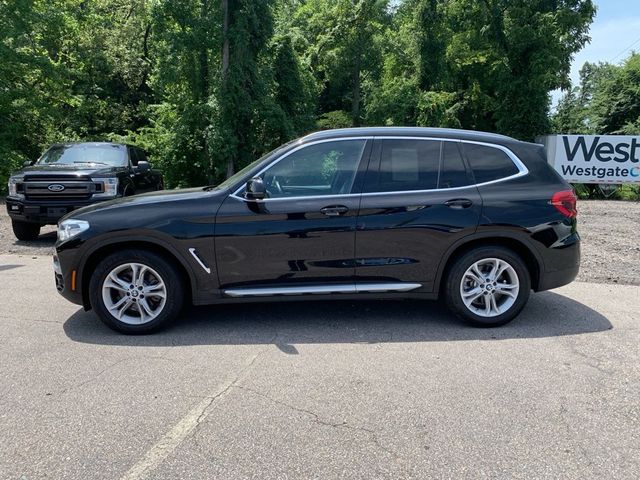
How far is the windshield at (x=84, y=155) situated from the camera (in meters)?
10.1

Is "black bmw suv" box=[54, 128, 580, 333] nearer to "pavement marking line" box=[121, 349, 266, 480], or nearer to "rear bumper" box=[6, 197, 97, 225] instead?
"pavement marking line" box=[121, 349, 266, 480]

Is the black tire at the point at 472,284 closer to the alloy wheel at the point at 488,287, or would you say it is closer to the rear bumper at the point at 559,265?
the alloy wheel at the point at 488,287

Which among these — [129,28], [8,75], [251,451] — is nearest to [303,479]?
[251,451]

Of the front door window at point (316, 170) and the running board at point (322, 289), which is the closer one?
the running board at point (322, 289)

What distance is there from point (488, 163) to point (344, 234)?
62.4 inches

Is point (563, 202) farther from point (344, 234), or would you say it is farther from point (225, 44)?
point (225, 44)

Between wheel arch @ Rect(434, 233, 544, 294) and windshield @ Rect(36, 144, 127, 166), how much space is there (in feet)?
24.2

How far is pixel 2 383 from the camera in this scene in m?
3.86

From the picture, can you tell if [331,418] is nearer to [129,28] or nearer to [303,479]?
[303,479]

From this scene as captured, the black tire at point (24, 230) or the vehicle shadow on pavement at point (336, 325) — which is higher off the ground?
the black tire at point (24, 230)

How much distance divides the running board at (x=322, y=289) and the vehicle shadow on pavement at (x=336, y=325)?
1.25 feet

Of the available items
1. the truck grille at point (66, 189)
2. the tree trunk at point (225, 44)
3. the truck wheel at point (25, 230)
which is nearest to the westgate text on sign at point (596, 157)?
the tree trunk at point (225, 44)

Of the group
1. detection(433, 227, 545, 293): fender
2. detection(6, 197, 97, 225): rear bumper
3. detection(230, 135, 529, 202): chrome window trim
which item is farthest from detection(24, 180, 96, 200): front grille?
detection(433, 227, 545, 293): fender

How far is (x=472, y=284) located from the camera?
5.01 m
